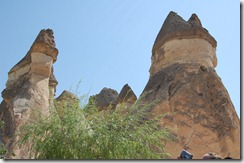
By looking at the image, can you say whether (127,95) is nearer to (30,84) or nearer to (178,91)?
(30,84)

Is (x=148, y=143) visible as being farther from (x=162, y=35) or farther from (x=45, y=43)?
(x=45, y=43)

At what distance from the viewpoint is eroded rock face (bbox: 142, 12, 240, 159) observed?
26.2 feet

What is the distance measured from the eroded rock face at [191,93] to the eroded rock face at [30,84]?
2.71 m

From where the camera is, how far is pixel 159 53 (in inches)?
396

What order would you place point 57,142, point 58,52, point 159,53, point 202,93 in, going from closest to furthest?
point 57,142 → point 202,93 → point 159,53 → point 58,52

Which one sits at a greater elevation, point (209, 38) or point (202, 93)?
point (209, 38)

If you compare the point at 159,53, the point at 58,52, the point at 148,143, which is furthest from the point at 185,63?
the point at 58,52

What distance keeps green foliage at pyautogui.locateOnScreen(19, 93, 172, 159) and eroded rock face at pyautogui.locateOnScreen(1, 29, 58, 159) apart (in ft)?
10.0

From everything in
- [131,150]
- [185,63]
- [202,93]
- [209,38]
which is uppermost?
[209,38]

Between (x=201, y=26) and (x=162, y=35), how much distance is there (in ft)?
3.00

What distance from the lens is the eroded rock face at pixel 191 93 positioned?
800 cm

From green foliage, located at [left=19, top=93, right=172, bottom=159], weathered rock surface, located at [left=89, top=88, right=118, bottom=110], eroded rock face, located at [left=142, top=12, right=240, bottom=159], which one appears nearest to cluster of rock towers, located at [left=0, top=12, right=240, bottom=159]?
eroded rock face, located at [left=142, top=12, right=240, bottom=159]

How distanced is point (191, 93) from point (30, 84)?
419cm

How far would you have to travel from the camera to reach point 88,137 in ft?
20.7
